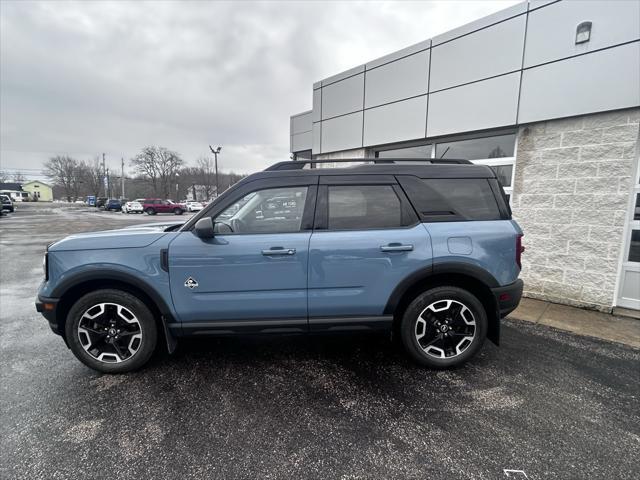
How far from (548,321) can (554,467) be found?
9.52 feet

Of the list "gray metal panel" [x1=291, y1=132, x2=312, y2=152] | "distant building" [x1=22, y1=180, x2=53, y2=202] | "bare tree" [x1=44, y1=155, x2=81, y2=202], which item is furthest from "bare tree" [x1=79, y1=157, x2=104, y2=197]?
"gray metal panel" [x1=291, y1=132, x2=312, y2=152]

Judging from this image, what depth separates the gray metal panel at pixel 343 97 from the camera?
713 cm

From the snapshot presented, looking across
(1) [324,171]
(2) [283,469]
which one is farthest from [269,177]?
(2) [283,469]

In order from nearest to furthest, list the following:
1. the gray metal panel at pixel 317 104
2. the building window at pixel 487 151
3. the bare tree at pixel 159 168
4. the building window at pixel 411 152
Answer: the building window at pixel 487 151 → the building window at pixel 411 152 → the gray metal panel at pixel 317 104 → the bare tree at pixel 159 168

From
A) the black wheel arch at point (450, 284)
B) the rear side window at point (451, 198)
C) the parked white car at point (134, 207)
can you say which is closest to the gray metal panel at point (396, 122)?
the rear side window at point (451, 198)

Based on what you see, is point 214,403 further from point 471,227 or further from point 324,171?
point 471,227

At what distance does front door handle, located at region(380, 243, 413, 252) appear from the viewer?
2.71 metres

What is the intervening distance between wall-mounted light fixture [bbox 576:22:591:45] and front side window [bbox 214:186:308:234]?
464cm

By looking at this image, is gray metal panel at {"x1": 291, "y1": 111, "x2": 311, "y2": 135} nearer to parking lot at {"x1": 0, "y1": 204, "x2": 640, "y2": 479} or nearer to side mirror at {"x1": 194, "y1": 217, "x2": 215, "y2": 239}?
side mirror at {"x1": 194, "y1": 217, "x2": 215, "y2": 239}

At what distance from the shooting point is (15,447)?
6.64ft

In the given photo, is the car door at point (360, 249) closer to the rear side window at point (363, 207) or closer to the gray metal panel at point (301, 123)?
the rear side window at point (363, 207)

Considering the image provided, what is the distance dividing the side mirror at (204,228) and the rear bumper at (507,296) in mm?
2641

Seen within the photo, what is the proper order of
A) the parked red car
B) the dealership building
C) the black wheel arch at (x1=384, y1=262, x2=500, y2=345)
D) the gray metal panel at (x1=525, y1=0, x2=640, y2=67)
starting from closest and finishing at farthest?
the black wheel arch at (x1=384, y1=262, x2=500, y2=345) < the gray metal panel at (x1=525, y1=0, x2=640, y2=67) < the dealership building < the parked red car

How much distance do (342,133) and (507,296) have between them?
19.2ft
